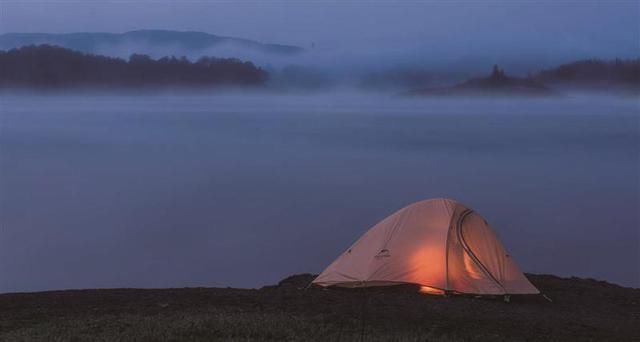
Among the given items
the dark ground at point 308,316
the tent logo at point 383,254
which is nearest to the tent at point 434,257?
the tent logo at point 383,254

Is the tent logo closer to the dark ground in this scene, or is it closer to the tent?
the tent

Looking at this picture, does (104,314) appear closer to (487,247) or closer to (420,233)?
(420,233)

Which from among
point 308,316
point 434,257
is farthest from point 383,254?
point 308,316

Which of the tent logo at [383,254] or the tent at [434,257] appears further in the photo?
the tent logo at [383,254]

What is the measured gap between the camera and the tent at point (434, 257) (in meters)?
16.0

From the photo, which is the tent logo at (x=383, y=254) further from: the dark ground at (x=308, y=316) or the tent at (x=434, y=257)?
the dark ground at (x=308, y=316)

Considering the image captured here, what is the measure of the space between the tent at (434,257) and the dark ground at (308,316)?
29 cm

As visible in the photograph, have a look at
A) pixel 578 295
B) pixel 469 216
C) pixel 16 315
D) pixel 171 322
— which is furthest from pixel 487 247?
pixel 16 315

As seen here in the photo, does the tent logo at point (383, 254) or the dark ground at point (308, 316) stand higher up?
the tent logo at point (383, 254)

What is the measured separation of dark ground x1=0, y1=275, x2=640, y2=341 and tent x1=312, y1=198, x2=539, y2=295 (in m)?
0.29

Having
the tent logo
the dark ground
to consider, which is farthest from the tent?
the dark ground

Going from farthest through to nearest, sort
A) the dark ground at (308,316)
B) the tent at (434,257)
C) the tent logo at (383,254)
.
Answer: the tent logo at (383,254) → the tent at (434,257) → the dark ground at (308,316)

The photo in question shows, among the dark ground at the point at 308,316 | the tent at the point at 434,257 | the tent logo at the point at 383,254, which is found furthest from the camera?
the tent logo at the point at 383,254

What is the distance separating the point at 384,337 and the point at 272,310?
110 inches
